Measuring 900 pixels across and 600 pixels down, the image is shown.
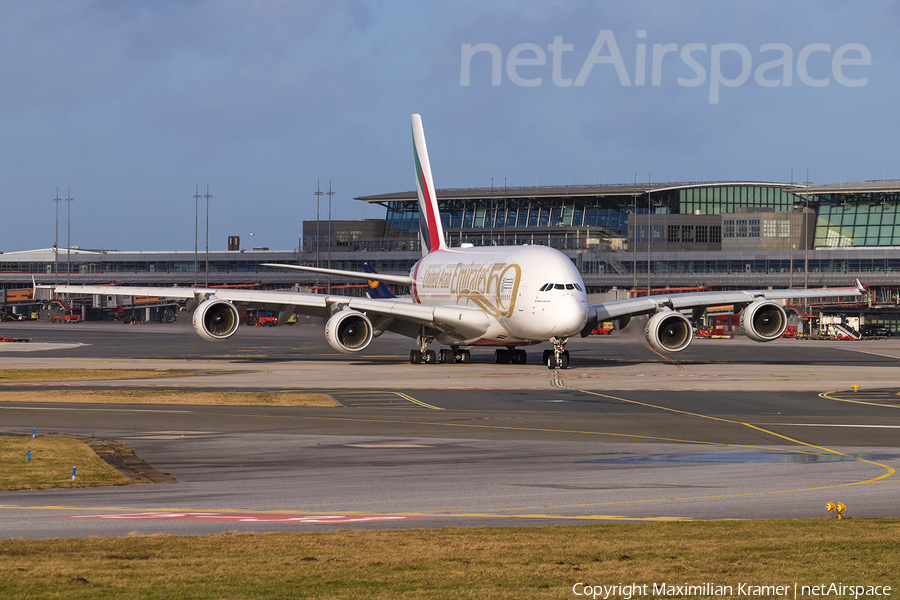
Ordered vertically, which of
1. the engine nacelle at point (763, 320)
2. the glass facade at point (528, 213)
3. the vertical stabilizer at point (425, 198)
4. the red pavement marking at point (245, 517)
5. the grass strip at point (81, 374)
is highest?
the glass facade at point (528, 213)

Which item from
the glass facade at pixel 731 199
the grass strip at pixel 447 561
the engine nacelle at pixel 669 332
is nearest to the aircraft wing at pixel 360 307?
the engine nacelle at pixel 669 332

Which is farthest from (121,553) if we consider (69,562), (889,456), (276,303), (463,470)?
(276,303)

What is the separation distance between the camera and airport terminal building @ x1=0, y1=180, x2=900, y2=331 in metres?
141

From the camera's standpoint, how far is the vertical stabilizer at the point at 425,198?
63.7 meters

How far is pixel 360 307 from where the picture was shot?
50.3 metres

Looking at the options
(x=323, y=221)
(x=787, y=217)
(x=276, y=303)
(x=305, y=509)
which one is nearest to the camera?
(x=305, y=509)

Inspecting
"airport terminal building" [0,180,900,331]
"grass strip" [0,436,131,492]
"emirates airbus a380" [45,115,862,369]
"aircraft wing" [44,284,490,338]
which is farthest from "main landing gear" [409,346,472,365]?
"airport terminal building" [0,180,900,331]

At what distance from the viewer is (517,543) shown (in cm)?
1191

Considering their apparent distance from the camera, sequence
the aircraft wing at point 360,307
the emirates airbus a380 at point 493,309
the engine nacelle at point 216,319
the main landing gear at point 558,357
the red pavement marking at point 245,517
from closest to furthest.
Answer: the red pavement marking at point 245,517 → the emirates airbus a380 at point 493,309 → the main landing gear at point 558,357 → the aircraft wing at point 360,307 → the engine nacelle at point 216,319

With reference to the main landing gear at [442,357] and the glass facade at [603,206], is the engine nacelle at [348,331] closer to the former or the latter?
the main landing gear at [442,357]

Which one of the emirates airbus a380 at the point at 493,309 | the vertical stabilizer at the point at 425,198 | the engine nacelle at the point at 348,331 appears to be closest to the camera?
the emirates airbus a380 at the point at 493,309

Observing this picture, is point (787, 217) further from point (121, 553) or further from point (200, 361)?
point (121, 553)

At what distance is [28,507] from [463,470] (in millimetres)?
7232

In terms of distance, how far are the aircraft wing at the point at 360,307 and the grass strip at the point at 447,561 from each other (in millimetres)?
37131
